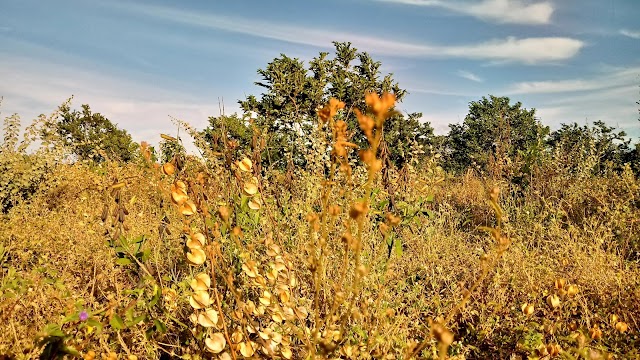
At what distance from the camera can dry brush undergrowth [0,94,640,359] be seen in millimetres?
1199

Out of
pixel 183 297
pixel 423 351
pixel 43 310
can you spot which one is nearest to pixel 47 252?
pixel 43 310

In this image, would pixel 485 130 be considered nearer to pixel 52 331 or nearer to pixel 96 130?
pixel 96 130

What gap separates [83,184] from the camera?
18.0 feet

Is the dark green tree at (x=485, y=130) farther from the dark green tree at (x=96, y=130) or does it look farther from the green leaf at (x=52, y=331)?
the green leaf at (x=52, y=331)

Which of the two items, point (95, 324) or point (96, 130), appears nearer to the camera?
point (95, 324)

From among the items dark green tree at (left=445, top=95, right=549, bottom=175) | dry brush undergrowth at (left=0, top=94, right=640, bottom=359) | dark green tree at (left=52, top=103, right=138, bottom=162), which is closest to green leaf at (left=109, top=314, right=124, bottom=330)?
dry brush undergrowth at (left=0, top=94, right=640, bottom=359)

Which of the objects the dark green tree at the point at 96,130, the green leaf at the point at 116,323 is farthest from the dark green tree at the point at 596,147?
the dark green tree at the point at 96,130

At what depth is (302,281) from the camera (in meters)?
2.12

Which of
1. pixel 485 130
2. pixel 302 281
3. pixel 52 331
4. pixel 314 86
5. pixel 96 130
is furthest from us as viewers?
pixel 485 130

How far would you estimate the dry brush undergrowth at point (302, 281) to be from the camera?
120cm

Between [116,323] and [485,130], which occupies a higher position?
[485,130]

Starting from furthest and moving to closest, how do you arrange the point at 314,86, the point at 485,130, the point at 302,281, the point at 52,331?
the point at 485,130
the point at 314,86
the point at 302,281
the point at 52,331

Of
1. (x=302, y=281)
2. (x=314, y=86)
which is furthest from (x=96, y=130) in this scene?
(x=302, y=281)

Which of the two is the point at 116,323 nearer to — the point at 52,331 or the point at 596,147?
the point at 52,331
